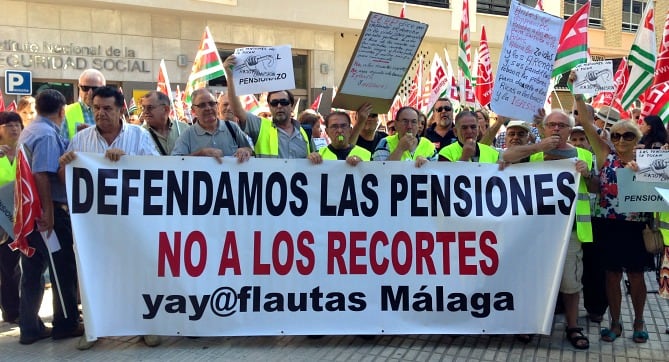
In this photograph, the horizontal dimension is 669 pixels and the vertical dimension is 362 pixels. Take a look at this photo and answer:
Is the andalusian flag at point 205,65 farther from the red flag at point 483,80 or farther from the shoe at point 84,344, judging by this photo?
the red flag at point 483,80

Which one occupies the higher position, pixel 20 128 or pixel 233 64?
pixel 233 64

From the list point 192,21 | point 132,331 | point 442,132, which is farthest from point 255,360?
point 192,21

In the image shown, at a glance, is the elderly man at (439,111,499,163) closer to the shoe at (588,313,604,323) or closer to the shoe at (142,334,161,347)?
the shoe at (588,313,604,323)

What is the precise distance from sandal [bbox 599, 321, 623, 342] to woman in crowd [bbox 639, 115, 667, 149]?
7.55ft

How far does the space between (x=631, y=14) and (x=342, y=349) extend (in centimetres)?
2958

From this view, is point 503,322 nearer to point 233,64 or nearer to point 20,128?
point 233,64

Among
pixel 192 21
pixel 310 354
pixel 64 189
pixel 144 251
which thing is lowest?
pixel 310 354

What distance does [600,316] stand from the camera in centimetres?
502

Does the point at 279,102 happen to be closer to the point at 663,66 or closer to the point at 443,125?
the point at 443,125

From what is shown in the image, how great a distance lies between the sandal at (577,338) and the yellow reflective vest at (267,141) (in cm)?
261

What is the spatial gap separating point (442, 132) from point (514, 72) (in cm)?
180

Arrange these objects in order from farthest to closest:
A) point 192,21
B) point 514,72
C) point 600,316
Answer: point 192,21, point 600,316, point 514,72

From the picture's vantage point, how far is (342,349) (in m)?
4.26

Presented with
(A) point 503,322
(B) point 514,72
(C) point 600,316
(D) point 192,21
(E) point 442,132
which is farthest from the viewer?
(D) point 192,21
